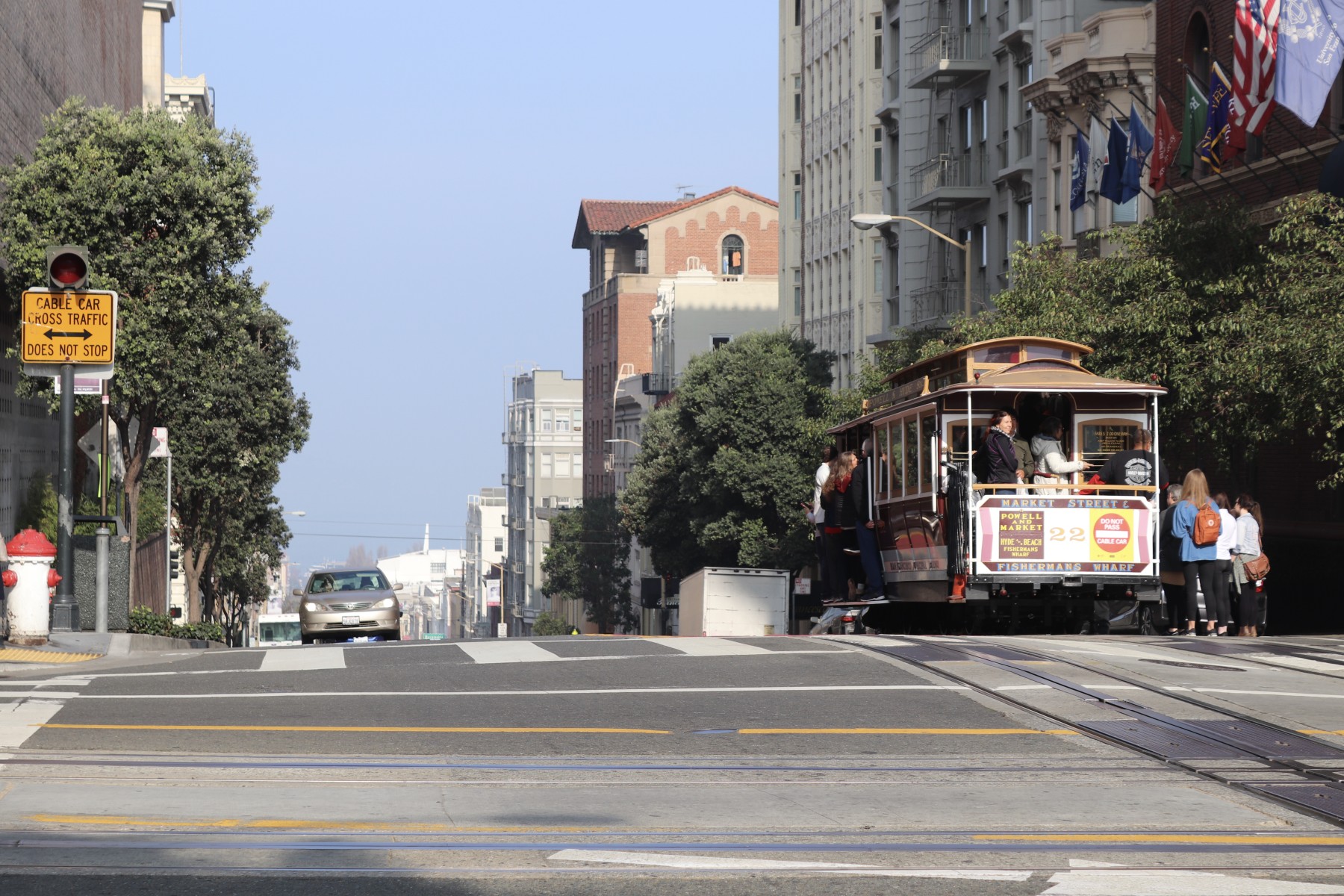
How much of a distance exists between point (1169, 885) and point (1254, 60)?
22.5 metres

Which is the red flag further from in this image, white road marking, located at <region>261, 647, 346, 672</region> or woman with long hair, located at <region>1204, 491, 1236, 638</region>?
white road marking, located at <region>261, 647, 346, 672</region>

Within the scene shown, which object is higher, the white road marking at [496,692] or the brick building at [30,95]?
the brick building at [30,95]

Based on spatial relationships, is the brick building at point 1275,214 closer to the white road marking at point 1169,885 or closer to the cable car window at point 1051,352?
the cable car window at point 1051,352

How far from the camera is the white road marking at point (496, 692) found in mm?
12820

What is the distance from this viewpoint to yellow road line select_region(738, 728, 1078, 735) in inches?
433

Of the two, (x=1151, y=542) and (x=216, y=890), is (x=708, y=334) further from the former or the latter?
(x=216, y=890)

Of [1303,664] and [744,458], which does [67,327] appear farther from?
[744,458]

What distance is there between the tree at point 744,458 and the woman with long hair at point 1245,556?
3760cm

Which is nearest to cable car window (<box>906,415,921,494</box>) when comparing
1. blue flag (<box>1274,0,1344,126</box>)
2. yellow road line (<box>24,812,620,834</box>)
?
blue flag (<box>1274,0,1344,126</box>)

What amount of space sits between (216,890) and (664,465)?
61771 mm

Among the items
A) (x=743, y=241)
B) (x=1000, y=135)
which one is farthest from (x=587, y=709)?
(x=743, y=241)

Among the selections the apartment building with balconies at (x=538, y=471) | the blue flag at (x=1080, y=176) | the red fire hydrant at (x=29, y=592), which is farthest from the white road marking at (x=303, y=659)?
the apartment building with balconies at (x=538, y=471)

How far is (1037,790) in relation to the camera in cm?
905

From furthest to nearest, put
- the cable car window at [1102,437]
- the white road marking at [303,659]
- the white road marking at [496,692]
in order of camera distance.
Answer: the cable car window at [1102,437] → the white road marking at [303,659] → the white road marking at [496,692]
